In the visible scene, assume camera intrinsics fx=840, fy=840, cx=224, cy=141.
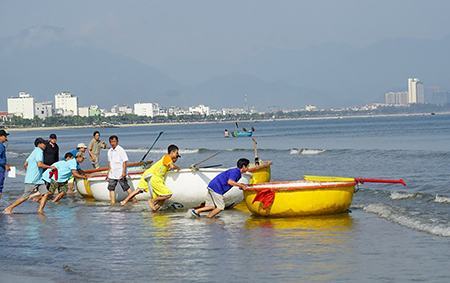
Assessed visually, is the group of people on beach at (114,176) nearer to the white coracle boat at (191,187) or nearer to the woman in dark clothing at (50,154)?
the woman in dark clothing at (50,154)

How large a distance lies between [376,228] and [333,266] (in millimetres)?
3900

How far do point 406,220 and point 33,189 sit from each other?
26.3 feet

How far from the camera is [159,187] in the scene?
58.6ft

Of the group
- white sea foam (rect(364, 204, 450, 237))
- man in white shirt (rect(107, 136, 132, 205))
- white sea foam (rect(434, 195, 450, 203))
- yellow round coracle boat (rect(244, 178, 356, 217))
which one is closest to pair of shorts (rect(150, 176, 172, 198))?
man in white shirt (rect(107, 136, 132, 205))

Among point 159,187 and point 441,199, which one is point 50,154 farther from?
point 441,199

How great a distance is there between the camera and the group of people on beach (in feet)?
53.7

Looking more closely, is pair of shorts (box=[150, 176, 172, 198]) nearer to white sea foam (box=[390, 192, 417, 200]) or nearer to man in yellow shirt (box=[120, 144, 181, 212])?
man in yellow shirt (box=[120, 144, 181, 212])

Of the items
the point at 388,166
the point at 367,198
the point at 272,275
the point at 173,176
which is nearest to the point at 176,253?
the point at 272,275

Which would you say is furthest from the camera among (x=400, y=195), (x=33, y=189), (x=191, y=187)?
(x=400, y=195)

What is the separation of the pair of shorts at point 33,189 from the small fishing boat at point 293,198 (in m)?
4.87

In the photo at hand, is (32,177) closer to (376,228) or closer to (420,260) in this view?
(376,228)

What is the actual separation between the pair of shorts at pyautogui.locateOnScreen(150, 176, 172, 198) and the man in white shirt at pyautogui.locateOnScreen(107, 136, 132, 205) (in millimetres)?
1735

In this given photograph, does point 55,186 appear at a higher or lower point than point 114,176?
lower

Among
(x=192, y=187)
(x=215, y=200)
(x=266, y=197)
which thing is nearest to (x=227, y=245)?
(x=266, y=197)
